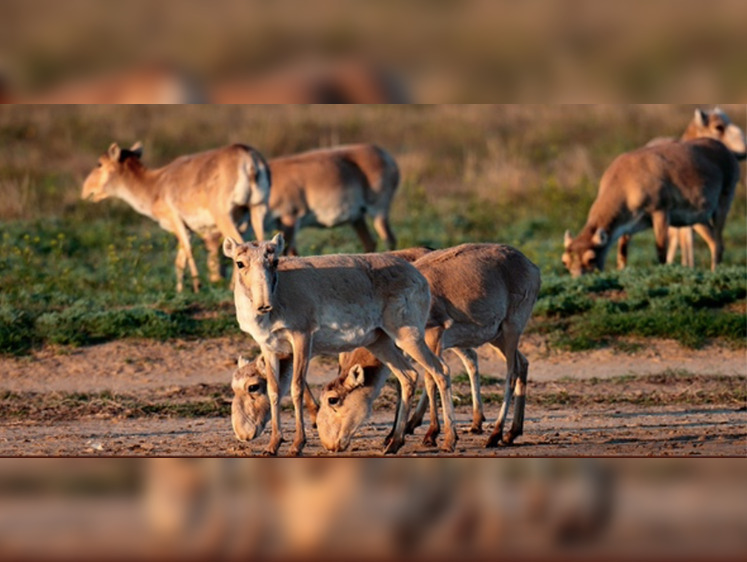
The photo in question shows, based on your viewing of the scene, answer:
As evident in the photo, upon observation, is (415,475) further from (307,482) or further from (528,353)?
(528,353)

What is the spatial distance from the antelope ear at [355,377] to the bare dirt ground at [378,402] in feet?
1.51

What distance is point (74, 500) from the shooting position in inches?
88.0

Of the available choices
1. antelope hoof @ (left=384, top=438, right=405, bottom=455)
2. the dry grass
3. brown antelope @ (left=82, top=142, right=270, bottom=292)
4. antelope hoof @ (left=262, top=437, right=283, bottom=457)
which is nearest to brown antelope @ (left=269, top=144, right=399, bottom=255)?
brown antelope @ (left=82, top=142, right=270, bottom=292)

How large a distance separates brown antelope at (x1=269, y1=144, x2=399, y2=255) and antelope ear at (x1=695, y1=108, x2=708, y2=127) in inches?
197

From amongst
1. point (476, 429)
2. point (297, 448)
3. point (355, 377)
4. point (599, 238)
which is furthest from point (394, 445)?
point (599, 238)

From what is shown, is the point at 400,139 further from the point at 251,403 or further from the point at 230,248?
the point at 230,248

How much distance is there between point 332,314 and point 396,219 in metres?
11.9

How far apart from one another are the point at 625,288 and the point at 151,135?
12.2 metres

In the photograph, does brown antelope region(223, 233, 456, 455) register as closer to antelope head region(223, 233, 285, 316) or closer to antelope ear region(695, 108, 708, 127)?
antelope head region(223, 233, 285, 316)

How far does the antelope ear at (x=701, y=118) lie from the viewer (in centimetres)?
1986

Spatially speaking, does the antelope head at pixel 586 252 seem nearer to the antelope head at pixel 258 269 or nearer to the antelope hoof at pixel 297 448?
the antelope hoof at pixel 297 448

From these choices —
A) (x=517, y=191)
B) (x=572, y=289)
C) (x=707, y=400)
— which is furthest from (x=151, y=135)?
(x=707, y=400)

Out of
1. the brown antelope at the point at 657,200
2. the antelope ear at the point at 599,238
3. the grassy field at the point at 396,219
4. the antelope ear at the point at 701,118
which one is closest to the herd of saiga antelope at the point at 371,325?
the grassy field at the point at 396,219

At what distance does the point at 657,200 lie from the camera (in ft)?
55.9
